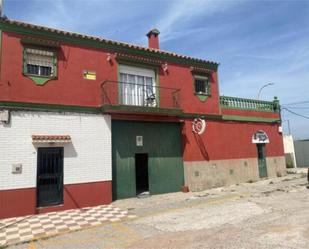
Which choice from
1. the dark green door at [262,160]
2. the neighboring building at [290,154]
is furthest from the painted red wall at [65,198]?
the neighboring building at [290,154]

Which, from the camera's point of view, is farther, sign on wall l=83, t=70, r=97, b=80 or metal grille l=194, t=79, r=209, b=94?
metal grille l=194, t=79, r=209, b=94

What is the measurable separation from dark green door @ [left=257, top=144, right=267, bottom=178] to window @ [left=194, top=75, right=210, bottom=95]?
5.82 m

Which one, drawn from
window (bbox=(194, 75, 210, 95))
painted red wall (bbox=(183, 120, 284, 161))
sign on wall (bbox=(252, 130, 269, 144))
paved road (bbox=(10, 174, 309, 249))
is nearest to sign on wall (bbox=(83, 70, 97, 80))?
painted red wall (bbox=(183, 120, 284, 161))

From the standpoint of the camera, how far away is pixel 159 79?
51.2ft

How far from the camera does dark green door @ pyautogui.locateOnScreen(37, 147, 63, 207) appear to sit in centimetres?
1167

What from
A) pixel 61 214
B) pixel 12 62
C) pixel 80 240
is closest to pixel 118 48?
pixel 12 62

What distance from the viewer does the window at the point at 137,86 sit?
47.4 feet

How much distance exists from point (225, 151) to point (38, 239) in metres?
12.4

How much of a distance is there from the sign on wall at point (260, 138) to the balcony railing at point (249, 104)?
173 centimetres

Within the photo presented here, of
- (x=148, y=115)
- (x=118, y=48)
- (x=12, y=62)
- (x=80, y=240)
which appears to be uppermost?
(x=118, y=48)

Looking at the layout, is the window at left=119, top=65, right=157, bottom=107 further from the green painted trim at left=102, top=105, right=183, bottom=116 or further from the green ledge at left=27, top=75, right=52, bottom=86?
the green ledge at left=27, top=75, right=52, bottom=86

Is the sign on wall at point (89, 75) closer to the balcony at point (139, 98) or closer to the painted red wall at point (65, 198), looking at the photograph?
the balcony at point (139, 98)

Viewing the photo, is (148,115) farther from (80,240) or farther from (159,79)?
(80,240)

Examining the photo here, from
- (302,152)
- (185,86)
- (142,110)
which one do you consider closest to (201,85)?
(185,86)
